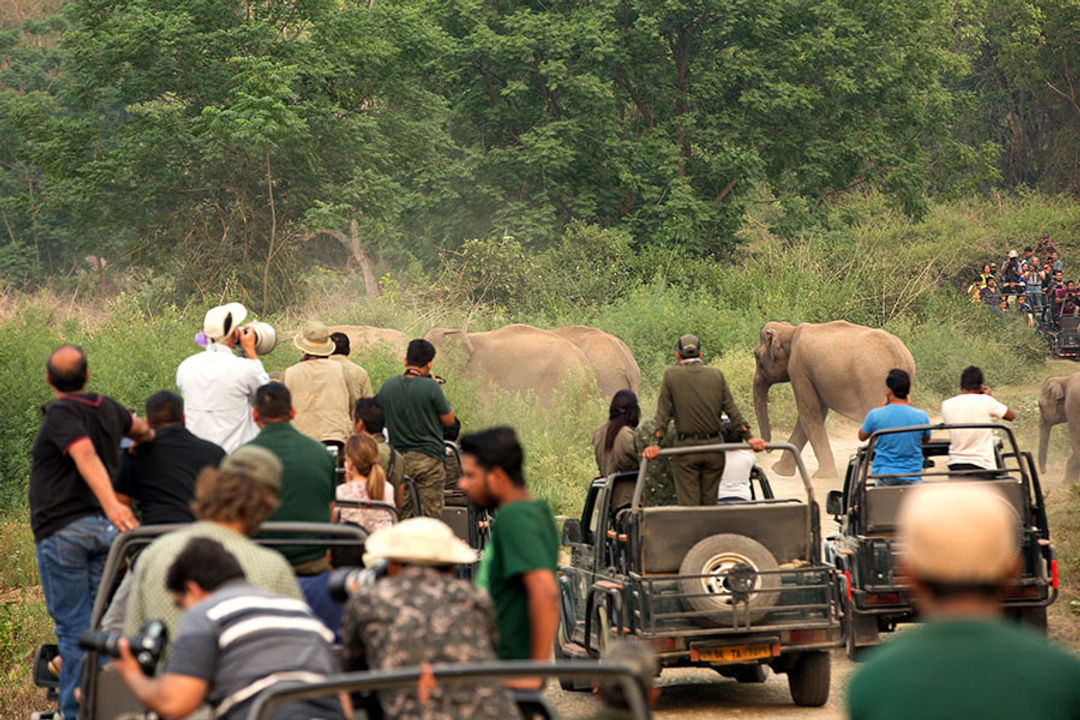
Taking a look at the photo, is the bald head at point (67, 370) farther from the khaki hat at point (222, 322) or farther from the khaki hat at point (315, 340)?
the khaki hat at point (315, 340)

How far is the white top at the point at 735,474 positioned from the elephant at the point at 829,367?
1030 centimetres

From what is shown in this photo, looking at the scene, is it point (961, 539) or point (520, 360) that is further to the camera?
point (520, 360)

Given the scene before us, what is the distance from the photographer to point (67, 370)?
7.08m

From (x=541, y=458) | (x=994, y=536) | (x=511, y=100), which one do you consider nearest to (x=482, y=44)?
(x=511, y=100)

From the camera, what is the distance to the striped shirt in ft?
13.2

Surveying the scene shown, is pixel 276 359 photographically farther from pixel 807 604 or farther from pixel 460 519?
pixel 807 604

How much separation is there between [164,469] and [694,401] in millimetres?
4253

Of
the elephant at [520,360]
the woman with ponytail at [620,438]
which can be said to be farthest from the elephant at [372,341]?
the woman with ponytail at [620,438]

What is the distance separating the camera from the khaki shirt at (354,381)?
10.2 m

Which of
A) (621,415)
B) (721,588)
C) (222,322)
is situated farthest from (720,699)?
(222,322)

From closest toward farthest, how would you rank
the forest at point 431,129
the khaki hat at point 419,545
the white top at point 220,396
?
the khaki hat at point 419,545 < the white top at point 220,396 < the forest at point 431,129

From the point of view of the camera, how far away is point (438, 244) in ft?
109

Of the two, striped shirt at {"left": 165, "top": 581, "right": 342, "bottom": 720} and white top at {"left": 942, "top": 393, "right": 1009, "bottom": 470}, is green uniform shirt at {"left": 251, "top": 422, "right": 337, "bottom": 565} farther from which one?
white top at {"left": 942, "top": 393, "right": 1009, "bottom": 470}

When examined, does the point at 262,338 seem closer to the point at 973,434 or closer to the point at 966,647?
the point at 973,434
